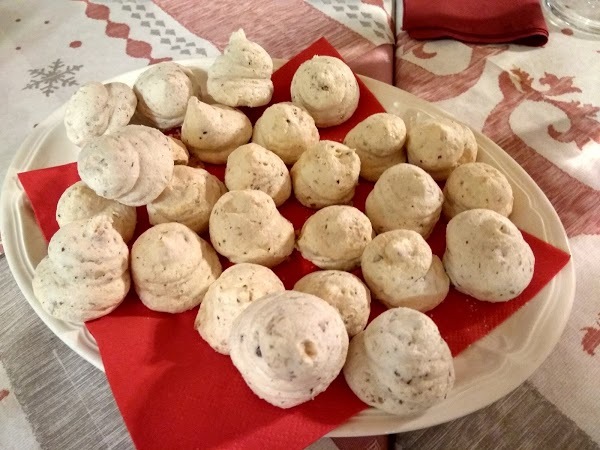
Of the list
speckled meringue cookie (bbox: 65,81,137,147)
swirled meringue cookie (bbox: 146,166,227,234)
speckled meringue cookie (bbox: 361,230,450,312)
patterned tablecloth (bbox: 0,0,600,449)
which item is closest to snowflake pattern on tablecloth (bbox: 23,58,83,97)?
patterned tablecloth (bbox: 0,0,600,449)

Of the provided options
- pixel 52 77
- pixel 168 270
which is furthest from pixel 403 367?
pixel 52 77

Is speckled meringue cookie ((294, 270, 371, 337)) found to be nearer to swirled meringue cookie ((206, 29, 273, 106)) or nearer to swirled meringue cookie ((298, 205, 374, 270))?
swirled meringue cookie ((298, 205, 374, 270))

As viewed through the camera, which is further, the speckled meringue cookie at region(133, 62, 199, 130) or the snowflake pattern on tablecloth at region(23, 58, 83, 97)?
the snowflake pattern on tablecloth at region(23, 58, 83, 97)

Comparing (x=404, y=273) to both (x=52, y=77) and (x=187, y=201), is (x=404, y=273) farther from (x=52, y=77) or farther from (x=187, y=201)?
(x=52, y=77)

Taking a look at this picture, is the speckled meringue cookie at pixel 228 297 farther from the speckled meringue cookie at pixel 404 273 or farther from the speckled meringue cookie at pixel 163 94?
the speckled meringue cookie at pixel 163 94

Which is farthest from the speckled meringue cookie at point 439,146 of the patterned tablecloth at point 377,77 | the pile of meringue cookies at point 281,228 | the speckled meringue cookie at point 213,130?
the speckled meringue cookie at point 213,130

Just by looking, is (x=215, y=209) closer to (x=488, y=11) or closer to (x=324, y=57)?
(x=324, y=57)

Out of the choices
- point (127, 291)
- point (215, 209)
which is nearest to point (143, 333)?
point (127, 291)
